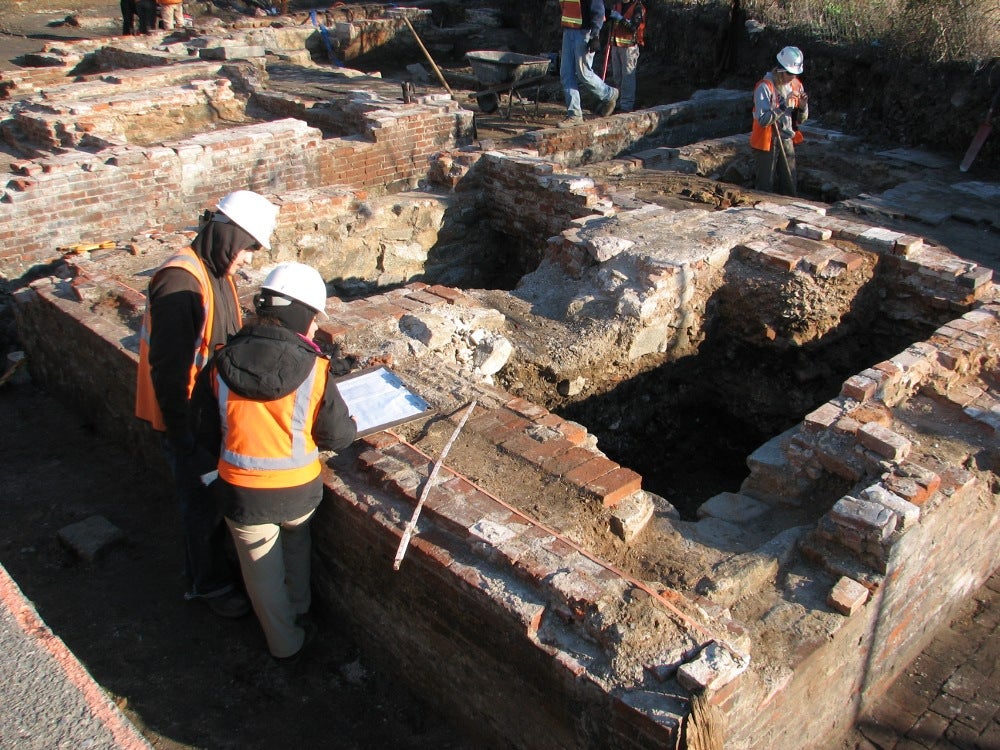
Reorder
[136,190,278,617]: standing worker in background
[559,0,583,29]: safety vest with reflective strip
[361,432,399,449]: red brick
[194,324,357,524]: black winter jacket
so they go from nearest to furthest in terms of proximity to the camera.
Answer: [194,324,357,524]: black winter jacket < [136,190,278,617]: standing worker in background < [361,432,399,449]: red brick < [559,0,583,29]: safety vest with reflective strip

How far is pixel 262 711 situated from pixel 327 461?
112cm

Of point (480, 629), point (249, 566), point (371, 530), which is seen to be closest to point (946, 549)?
point (480, 629)

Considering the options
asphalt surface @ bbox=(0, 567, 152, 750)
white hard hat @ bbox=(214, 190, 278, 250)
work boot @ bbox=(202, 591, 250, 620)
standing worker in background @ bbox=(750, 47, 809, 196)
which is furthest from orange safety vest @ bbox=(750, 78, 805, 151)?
asphalt surface @ bbox=(0, 567, 152, 750)

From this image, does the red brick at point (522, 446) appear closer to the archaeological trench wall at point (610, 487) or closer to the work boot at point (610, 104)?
the archaeological trench wall at point (610, 487)

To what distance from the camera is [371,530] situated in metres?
3.55

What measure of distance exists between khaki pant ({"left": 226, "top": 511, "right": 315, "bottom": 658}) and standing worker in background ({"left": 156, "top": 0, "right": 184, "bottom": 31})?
1268cm

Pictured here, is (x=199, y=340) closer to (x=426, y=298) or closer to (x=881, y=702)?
(x=426, y=298)

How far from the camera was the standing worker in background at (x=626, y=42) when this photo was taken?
37.8ft

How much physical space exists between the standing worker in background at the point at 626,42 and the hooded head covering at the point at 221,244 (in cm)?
912

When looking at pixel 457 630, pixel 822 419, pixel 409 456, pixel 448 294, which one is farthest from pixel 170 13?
pixel 457 630

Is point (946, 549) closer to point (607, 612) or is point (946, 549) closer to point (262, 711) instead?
point (607, 612)

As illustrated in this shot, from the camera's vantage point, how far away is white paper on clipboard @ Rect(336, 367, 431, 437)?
3979 millimetres

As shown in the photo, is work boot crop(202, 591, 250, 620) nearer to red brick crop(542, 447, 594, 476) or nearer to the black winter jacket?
the black winter jacket

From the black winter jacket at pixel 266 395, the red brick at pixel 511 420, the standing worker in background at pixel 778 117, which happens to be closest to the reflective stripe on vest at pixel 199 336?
the black winter jacket at pixel 266 395
